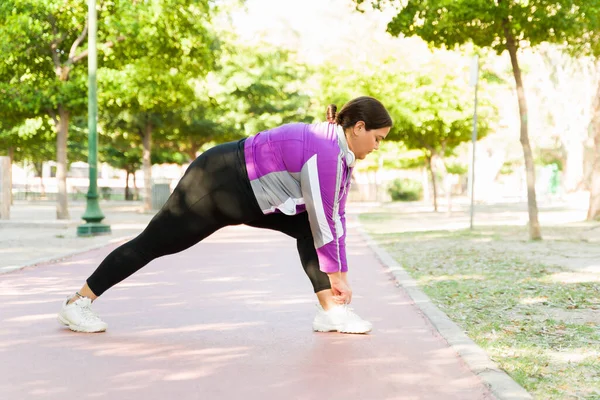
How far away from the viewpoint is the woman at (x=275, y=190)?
485 centimetres

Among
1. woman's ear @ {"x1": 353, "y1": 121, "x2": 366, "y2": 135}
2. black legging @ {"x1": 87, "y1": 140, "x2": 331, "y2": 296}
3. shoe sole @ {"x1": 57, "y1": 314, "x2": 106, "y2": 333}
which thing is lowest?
shoe sole @ {"x1": 57, "y1": 314, "x2": 106, "y2": 333}

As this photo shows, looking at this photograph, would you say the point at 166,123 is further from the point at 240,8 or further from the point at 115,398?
the point at 115,398

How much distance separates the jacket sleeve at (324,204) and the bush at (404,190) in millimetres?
46416

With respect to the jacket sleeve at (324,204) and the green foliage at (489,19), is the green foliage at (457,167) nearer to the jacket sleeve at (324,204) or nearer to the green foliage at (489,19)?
the green foliage at (489,19)

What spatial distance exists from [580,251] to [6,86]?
1379 cm

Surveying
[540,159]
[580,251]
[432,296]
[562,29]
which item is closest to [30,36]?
[562,29]

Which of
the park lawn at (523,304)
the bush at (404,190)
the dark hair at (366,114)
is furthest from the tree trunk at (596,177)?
the bush at (404,190)

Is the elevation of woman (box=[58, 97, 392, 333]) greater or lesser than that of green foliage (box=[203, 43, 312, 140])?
lesser

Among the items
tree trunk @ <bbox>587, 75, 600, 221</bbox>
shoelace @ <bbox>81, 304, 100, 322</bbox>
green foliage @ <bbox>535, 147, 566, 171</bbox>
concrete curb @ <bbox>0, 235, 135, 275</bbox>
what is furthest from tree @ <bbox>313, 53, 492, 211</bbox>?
green foliage @ <bbox>535, 147, 566, 171</bbox>

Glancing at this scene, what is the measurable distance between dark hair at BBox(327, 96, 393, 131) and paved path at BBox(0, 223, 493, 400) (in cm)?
136

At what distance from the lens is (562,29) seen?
1350 cm

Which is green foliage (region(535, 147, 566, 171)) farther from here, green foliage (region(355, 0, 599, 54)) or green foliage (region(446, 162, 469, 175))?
green foliage (region(355, 0, 599, 54))

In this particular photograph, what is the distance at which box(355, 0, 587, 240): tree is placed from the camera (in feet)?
43.4

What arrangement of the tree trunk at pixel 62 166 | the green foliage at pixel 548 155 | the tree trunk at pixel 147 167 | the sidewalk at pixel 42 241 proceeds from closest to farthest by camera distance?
the sidewalk at pixel 42 241 < the tree trunk at pixel 62 166 < the tree trunk at pixel 147 167 < the green foliage at pixel 548 155
